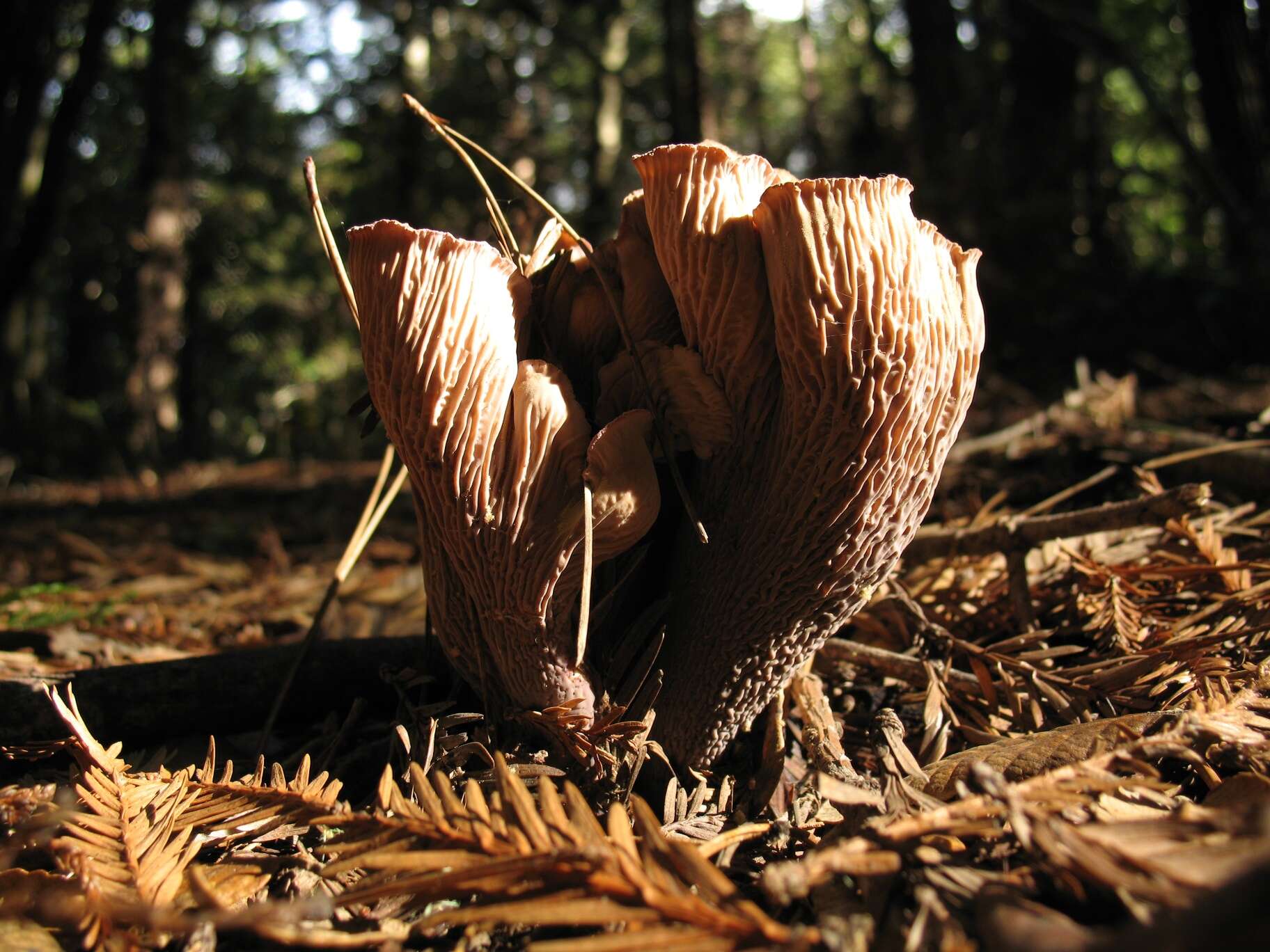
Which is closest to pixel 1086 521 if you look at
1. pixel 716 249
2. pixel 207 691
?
pixel 716 249

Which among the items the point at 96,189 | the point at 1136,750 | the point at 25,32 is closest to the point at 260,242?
the point at 96,189

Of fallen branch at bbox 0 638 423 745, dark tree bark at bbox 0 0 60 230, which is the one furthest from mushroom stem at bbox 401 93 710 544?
dark tree bark at bbox 0 0 60 230

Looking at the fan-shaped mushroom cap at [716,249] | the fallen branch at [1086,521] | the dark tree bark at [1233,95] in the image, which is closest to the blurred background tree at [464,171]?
the dark tree bark at [1233,95]

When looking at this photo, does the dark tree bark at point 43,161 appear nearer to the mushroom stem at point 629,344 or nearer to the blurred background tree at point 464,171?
the blurred background tree at point 464,171

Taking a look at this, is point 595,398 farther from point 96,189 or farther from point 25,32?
point 96,189

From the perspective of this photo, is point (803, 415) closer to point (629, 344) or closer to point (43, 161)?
point (629, 344)

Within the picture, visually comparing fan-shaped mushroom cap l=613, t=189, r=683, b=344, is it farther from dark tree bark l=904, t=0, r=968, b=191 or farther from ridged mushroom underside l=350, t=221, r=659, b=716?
dark tree bark l=904, t=0, r=968, b=191
